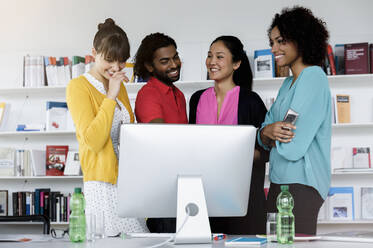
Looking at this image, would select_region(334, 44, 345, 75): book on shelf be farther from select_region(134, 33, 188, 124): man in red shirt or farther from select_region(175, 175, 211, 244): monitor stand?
select_region(175, 175, 211, 244): monitor stand

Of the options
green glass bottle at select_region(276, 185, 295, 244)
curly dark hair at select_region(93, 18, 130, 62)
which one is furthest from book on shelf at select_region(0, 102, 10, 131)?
green glass bottle at select_region(276, 185, 295, 244)

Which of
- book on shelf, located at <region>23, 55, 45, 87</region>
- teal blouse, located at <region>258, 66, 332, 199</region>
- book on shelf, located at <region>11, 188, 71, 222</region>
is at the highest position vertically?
book on shelf, located at <region>23, 55, 45, 87</region>

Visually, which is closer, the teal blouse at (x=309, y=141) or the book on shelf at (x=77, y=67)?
the teal blouse at (x=309, y=141)

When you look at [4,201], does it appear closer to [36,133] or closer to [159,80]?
[36,133]

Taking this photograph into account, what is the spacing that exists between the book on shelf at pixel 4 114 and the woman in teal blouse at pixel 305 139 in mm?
3322

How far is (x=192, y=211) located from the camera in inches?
66.9

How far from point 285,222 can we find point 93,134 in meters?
0.87

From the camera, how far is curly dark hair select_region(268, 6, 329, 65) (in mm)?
2285

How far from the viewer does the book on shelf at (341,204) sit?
4285mm

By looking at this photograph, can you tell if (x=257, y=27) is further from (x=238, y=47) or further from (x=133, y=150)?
(x=133, y=150)

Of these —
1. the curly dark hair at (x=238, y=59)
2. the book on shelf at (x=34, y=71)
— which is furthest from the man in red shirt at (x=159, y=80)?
the book on shelf at (x=34, y=71)

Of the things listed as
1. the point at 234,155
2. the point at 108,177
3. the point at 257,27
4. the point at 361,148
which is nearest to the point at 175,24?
the point at 257,27

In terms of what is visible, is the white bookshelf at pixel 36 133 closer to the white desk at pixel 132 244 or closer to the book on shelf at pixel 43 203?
the book on shelf at pixel 43 203

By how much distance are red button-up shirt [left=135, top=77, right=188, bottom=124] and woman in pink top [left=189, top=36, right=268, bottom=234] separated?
130mm
